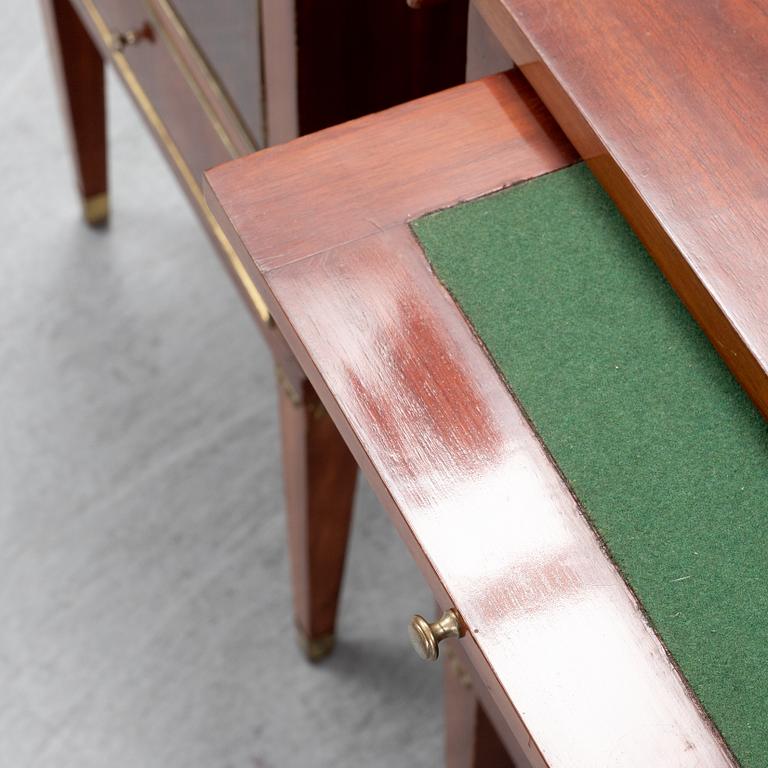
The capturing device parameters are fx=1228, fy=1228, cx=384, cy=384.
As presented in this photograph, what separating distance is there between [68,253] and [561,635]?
1051 mm

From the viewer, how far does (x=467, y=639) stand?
1.45ft

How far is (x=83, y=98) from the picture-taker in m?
1.23

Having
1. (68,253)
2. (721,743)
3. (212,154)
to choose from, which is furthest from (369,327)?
(68,253)

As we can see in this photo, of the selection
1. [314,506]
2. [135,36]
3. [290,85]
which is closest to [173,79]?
[135,36]

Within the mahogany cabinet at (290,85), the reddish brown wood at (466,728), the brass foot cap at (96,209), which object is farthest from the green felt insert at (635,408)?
the brass foot cap at (96,209)

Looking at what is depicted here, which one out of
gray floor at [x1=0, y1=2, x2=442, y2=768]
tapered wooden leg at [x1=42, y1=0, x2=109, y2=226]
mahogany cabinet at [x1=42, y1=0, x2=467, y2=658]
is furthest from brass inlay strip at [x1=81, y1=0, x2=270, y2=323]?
gray floor at [x1=0, y1=2, x2=442, y2=768]

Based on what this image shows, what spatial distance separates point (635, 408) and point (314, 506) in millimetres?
517

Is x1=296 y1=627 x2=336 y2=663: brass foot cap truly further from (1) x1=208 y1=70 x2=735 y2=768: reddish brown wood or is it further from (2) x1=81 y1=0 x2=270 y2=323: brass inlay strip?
(1) x1=208 y1=70 x2=735 y2=768: reddish brown wood

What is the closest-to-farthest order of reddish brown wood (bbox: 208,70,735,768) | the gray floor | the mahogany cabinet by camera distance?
1. reddish brown wood (bbox: 208,70,735,768)
2. the mahogany cabinet
3. the gray floor

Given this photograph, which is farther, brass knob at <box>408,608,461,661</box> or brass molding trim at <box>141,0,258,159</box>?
brass molding trim at <box>141,0,258,159</box>

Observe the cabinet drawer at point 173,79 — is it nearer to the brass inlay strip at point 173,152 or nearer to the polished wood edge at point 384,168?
the brass inlay strip at point 173,152

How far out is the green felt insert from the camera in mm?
438

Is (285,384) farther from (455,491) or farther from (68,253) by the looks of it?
(68,253)

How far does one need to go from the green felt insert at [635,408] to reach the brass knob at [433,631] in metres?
0.06
